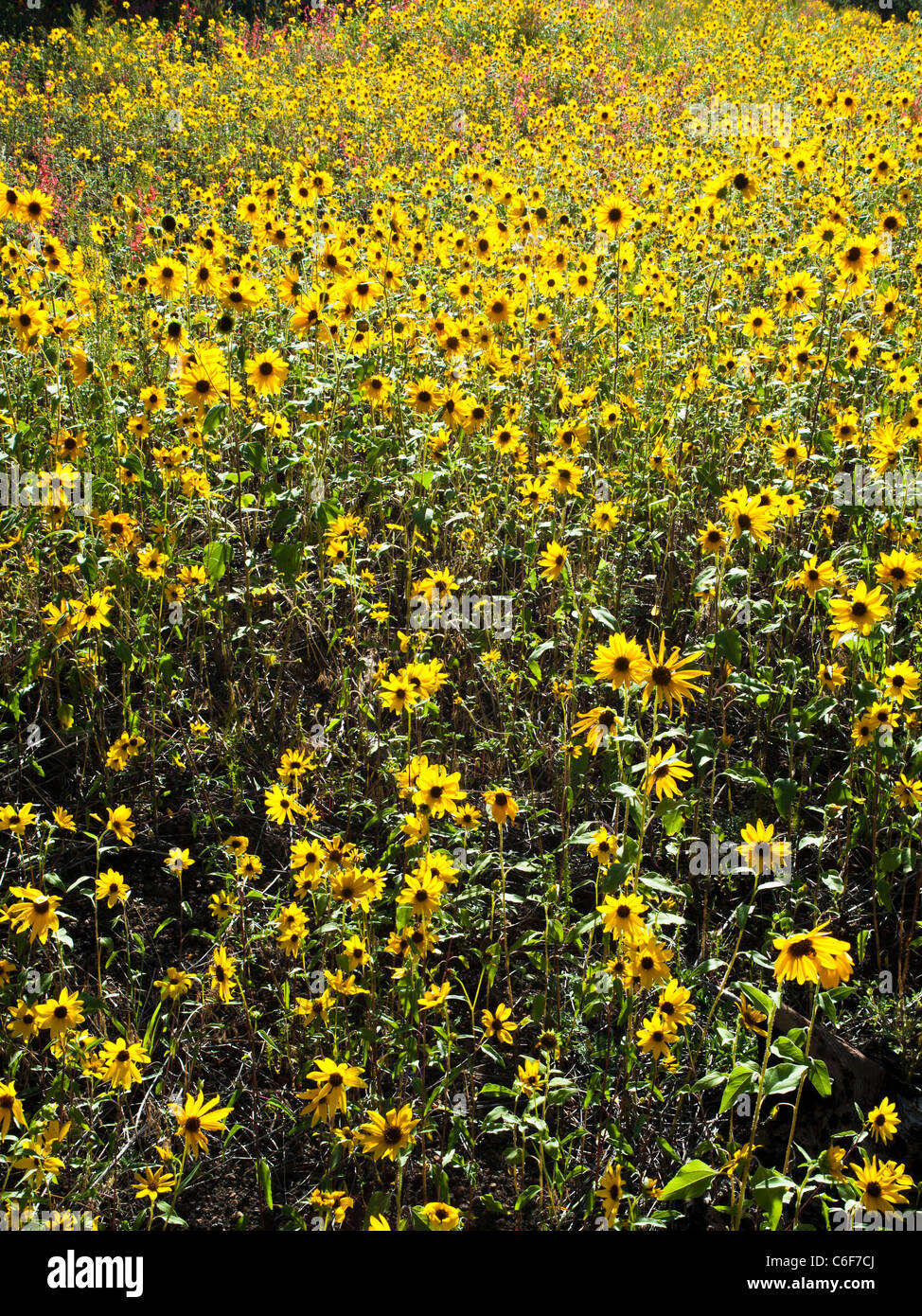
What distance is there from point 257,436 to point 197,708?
4.72ft

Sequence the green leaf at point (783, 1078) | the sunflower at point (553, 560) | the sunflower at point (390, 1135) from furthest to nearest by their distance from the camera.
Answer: the sunflower at point (553, 560)
the sunflower at point (390, 1135)
the green leaf at point (783, 1078)

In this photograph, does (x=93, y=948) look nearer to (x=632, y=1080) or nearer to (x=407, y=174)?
(x=632, y=1080)

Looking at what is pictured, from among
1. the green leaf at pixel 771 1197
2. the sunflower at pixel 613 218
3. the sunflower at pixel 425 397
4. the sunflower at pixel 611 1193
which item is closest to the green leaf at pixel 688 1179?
the green leaf at pixel 771 1197

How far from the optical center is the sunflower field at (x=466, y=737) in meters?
2.24

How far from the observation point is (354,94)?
1020cm

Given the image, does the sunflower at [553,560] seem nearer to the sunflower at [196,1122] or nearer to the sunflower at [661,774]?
the sunflower at [661,774]

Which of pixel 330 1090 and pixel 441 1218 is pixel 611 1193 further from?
pixel 330 1090

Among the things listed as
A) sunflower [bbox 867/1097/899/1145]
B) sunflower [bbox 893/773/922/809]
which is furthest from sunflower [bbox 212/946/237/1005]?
sunflower [bbox 893/773/922/809]

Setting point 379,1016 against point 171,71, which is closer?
point 379,1016

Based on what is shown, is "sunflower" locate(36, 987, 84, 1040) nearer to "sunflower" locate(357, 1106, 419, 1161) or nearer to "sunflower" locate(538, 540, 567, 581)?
"sunflower" locate(357, 1106, 419, 1161)

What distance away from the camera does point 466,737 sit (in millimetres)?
3430

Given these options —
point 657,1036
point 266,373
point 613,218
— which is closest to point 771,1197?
point 657,1036

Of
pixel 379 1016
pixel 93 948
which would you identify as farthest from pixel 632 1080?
pixel 93 948

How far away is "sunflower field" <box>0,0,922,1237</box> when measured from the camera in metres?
2.24
